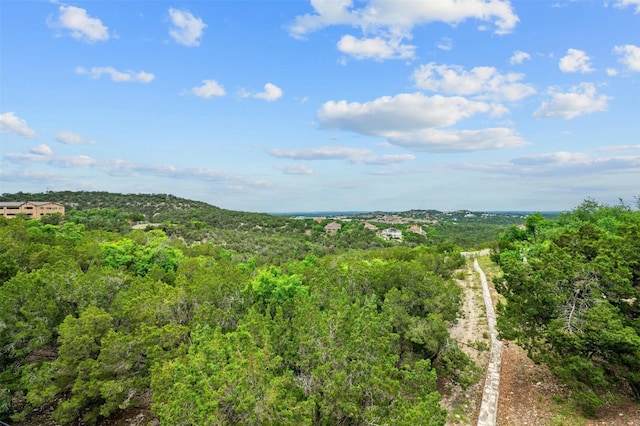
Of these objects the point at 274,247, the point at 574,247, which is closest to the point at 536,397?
the point at 574,247

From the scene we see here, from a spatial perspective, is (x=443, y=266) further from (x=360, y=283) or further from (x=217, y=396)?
(x=217, y=396)

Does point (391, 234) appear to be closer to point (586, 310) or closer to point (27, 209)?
point (586, 310)

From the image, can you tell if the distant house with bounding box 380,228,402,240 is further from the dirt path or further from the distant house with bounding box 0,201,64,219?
the distant house with bounding box 0,201,64,219

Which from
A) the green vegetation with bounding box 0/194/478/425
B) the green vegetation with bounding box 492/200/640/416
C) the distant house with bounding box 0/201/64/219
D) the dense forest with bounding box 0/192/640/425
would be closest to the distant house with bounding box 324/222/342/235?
the distant house with bounding box 0/201/64/219

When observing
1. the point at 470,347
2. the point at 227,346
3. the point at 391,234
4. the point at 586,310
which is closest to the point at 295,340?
the point at 227,346

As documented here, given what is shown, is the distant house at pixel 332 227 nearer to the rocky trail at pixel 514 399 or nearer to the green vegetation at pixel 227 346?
the green vegetation at pixel 227 346

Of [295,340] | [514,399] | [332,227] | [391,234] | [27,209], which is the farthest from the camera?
[391,234]
